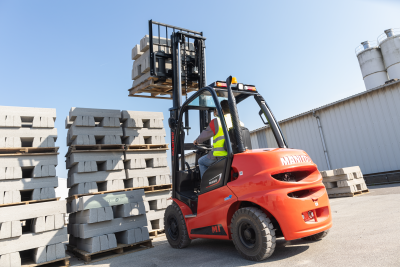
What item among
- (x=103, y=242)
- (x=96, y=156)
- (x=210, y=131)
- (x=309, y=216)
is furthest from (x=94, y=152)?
(x=309, y=216)

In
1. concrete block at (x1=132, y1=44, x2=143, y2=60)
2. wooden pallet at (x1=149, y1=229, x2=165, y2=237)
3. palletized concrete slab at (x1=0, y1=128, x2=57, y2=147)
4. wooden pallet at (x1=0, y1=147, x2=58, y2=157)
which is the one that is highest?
concrete block at (x1=132, y1=44, x2=143, y2=60)

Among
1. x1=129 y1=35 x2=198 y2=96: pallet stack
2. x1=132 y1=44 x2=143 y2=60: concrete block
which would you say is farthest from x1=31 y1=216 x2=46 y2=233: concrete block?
x1=132 y1=44 x2=143 y2=60: concrete block

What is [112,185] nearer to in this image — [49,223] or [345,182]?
[49,223]

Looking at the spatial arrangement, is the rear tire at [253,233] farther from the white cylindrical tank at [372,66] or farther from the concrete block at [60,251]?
the white cylindrical tank at [372,66]

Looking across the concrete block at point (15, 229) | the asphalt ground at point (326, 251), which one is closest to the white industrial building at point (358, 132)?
the asphalt ground at point (326, 251)

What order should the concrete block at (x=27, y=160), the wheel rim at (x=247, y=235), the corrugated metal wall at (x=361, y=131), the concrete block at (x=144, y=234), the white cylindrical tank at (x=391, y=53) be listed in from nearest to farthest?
the wheel rim at (x=247, y=235), the concrete block at (x=27, y=160), the concrete block at (x=144, y=234), the corrugated metal wall at (x=361, y=131), the white cylindrical tank at (x=391, y=53)

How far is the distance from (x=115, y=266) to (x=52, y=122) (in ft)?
9.86

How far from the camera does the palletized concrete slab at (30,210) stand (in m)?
4.52

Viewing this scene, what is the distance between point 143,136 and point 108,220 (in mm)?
2163

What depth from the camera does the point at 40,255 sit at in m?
4.59

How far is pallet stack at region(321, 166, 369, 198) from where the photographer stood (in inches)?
352

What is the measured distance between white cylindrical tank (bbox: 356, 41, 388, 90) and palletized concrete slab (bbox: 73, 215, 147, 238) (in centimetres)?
2224

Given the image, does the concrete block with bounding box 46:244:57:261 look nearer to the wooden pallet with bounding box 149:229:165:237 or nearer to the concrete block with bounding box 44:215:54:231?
the concrete block with bounding box 44:215:54:231

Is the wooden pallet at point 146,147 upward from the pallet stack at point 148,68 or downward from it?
downward
